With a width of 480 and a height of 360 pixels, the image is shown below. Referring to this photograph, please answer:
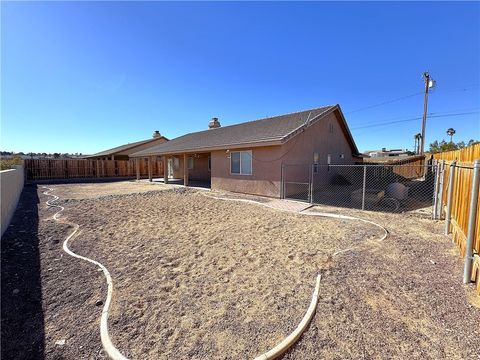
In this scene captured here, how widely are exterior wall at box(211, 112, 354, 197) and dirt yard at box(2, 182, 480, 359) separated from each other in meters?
5.40

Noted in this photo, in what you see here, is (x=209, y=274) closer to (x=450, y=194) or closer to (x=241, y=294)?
(x=241, y=294)

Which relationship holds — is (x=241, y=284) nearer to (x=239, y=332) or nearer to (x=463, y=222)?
Result: (x=239, y=332)

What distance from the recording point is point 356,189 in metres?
12.8

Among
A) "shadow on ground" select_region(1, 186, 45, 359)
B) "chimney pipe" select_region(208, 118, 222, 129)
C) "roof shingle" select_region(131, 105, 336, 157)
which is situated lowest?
"shadow on ground" select_region(1, 186, 45, 359)

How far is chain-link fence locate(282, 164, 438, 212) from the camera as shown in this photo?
8977 millimetres

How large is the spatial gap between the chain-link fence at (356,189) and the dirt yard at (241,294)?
9.99 feet

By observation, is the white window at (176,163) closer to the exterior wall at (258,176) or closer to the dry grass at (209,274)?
the exterior wall at (258,176)

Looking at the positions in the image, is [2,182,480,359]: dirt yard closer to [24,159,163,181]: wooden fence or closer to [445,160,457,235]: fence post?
[445,160,457,235]: fence post

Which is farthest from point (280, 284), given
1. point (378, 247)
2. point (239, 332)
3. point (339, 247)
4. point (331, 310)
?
point (378, 247)

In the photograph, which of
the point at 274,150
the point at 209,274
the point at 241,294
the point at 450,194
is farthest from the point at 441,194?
the point at 209,274

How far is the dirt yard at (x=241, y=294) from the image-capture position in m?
2.33

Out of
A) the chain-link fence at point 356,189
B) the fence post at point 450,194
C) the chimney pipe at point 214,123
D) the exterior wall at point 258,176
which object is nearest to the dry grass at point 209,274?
the fence post at point 450,194

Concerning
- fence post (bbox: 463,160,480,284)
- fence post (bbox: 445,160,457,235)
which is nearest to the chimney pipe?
fence post (bbox: 445,160,457,235)

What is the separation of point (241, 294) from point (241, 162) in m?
9.68
